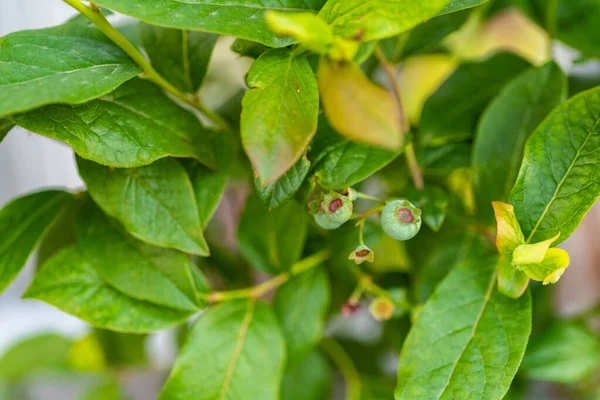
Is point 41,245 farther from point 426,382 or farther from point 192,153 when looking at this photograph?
point 426,382

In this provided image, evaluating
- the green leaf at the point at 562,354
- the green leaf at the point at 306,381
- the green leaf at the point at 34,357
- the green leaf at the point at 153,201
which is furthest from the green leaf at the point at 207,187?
the green leaf at the point at 34,357

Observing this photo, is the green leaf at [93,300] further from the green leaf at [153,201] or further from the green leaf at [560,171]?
the green leaf at [560,171]

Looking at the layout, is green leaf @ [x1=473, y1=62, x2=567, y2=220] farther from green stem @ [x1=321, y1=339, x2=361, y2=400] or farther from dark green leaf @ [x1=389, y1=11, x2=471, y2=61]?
green stem @ [x1=321, y1=339, x2=361, y2=400]

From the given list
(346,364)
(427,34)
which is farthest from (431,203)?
(346,364)

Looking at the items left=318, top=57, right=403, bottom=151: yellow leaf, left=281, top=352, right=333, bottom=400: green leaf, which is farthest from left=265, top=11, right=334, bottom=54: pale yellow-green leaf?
left=281, top=352, right=333, bottom=400: green leaf

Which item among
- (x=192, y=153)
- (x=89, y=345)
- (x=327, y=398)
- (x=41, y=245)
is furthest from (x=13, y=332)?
(x=192, y=153)

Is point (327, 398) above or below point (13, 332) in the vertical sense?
above

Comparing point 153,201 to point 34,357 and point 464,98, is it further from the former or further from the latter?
point 34,357
